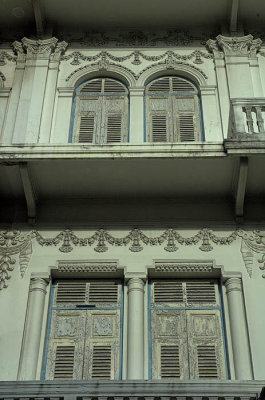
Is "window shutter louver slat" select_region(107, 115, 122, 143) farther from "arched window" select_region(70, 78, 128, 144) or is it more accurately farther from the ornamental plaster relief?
the ornamental plaster relief

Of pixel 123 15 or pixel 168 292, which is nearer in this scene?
pixel 168 292

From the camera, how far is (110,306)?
9219mm

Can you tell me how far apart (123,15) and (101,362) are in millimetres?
7129

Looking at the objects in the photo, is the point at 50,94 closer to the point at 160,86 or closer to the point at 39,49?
the point at 39,49

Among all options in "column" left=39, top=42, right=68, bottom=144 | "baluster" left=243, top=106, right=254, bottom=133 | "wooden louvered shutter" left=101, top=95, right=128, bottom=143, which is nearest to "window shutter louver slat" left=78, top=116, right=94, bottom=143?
"wooden louvered shutter" left=101, top=95, right=128, bottom=143

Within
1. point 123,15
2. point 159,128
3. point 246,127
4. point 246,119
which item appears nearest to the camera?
point 246,119

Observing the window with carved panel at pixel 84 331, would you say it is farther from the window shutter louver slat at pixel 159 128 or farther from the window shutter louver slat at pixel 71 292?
the window shutter louver slat at pixel 159 128

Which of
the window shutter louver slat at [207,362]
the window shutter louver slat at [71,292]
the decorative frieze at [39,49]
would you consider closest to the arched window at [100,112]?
the decorative frieze at [39,49]

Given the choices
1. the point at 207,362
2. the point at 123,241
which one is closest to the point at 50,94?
the point at 123,241

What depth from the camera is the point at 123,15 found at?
41.6 ft

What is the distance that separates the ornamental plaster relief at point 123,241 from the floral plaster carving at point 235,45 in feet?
13.3

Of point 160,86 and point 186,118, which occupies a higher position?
point 160,86

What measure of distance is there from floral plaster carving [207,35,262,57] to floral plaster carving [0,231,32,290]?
531 centimetres

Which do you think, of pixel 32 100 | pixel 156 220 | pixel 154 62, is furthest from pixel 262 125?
pixel 32 100
